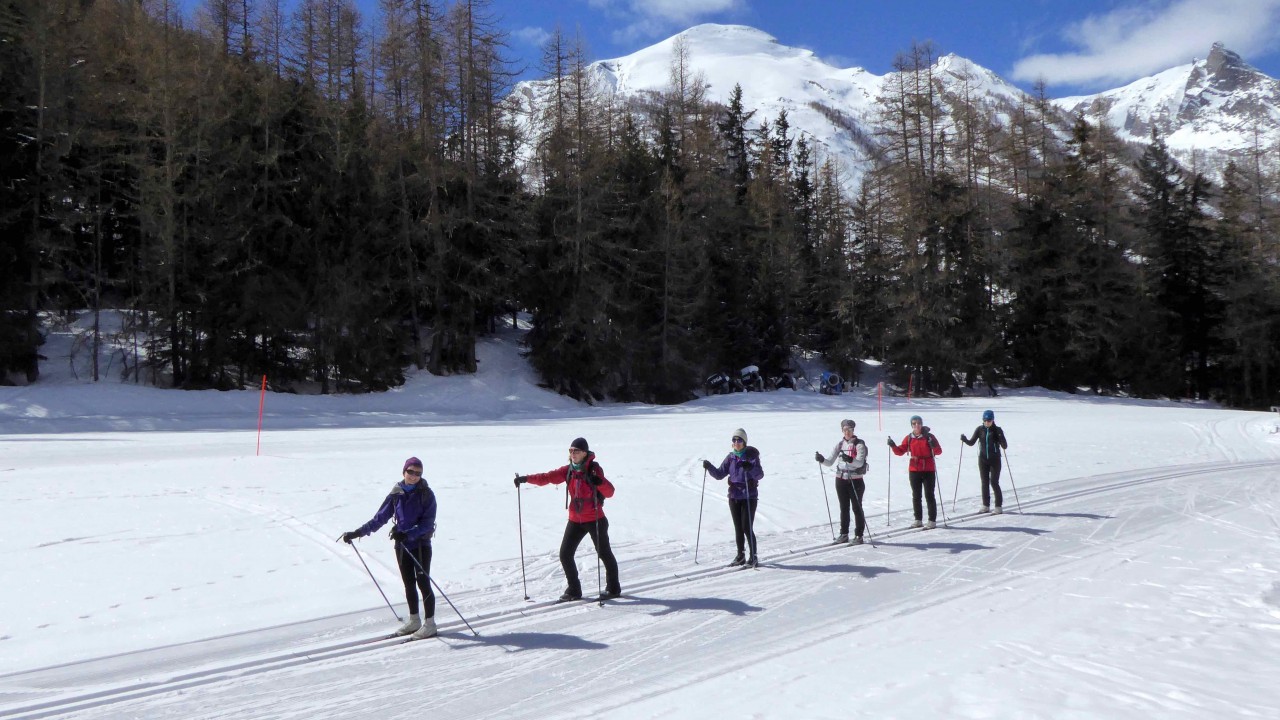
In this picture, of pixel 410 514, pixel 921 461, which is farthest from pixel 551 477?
pixel 921 461

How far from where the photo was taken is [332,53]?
3366 centimetres

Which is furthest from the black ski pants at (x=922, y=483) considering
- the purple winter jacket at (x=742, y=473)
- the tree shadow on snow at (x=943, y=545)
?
the purple winter jacket at (x=742, y=473)

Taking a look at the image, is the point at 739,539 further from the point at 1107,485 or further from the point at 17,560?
the point at 1107,485

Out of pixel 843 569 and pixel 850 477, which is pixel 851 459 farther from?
pixel 843 569

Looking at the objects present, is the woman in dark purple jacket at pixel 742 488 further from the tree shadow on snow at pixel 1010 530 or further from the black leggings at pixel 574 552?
the tree shadow on snow at pixel 1010 530

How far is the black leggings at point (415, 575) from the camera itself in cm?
746

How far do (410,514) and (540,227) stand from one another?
30.9 m

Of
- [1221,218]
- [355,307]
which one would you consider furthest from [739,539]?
[1221,218]

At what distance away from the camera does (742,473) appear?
1026 cm

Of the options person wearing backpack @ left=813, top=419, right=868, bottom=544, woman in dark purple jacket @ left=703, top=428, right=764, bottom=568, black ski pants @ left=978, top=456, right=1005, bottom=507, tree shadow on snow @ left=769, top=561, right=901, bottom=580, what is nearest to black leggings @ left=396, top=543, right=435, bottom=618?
woman in dark purple jacket @ left=703, top=428, right=764, bottom=568

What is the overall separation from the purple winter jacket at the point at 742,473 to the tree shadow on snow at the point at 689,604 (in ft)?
6.06

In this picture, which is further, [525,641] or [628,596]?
[628,596]

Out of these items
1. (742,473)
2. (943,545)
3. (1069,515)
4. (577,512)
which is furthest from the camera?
(1069,515)

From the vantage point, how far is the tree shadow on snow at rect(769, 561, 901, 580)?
9844 mm
